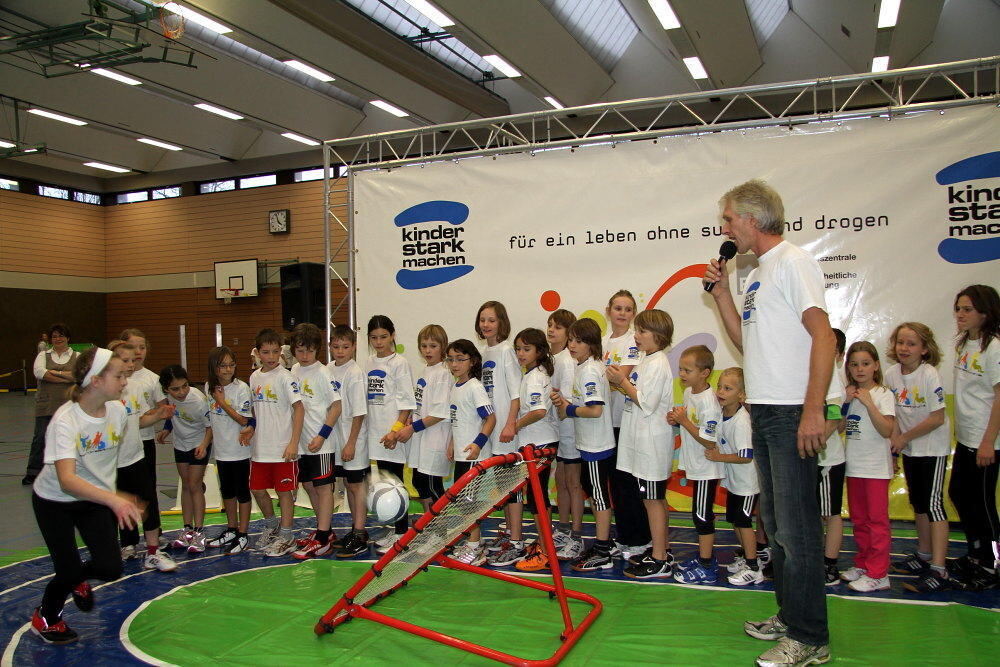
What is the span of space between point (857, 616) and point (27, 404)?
18.2m

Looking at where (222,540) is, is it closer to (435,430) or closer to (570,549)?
(435,430)

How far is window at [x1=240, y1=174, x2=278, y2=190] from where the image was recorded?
Answer: 60.1ft

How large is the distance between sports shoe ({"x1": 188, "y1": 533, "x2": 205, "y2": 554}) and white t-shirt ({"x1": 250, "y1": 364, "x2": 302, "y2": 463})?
72 cm

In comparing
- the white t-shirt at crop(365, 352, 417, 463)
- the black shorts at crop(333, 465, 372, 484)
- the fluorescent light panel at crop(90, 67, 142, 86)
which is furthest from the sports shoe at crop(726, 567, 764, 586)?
the fluorescent light panel at crop(90, 67, 142, 86)

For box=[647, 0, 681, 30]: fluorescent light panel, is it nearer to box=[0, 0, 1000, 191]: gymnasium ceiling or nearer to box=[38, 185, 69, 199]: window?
box=[0, 0, 1000, 191]: gymnasium ceiling

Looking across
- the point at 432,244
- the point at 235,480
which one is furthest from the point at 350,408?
the point at 432,244

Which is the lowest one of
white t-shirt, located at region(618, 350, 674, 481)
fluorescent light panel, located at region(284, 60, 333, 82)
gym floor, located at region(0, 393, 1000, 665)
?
gym floor, located at region(0, 393, 1000, 665)

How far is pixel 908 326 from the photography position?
4488 mm

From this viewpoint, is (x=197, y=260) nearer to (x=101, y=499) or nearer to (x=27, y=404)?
(x=27, y=404)

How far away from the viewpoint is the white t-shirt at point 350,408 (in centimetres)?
543

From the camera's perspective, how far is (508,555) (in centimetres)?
500

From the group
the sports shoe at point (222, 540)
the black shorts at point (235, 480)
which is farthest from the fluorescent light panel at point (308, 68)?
the sports shoe at point (222, 540)

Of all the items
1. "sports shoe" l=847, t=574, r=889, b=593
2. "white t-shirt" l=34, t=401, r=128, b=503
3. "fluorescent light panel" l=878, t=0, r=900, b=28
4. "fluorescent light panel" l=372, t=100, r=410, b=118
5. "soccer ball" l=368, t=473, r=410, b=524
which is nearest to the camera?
"white t-shirt" l=34, t=401, r=128, b=503

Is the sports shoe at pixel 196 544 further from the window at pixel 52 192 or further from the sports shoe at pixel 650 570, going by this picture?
the window at pixel 52 192
